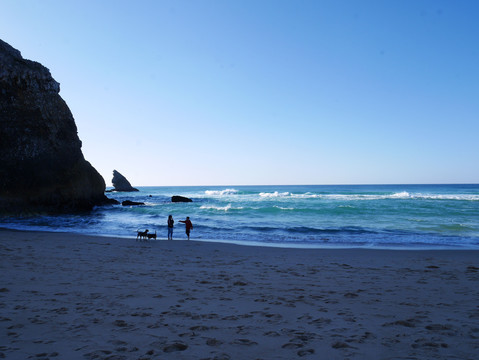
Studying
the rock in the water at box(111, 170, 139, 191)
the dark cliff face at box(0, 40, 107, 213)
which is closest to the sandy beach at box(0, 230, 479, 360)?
the dark cliff face at box(0, 40, 107, 213)

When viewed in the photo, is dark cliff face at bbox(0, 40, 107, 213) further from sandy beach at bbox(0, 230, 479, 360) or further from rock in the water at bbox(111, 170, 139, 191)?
rock in the water at bbox(111, 170, 139, 191)

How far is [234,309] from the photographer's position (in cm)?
475

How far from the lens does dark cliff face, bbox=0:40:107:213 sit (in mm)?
24609

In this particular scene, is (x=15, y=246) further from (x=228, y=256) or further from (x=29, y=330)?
(x=29, y=330)

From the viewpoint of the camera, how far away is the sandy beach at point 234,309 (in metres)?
3.35

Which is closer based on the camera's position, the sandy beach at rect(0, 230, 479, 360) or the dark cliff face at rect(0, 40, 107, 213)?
the sandy beach at rect(0, 230, 479, 360)

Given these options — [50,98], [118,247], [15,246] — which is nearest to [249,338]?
[118,247]

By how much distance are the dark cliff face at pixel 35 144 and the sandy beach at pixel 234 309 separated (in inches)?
785

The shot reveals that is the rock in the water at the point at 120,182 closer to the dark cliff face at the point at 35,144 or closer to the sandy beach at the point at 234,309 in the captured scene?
the dark cliff face at the point at 35,144

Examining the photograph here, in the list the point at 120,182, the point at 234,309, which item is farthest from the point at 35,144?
the point at 120,182

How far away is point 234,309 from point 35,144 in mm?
29481

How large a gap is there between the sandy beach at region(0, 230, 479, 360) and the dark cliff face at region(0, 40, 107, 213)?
19.9m

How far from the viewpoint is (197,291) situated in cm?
578

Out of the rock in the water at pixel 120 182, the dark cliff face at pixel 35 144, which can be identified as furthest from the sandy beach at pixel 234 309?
the rock in the water at pixel 120 182
